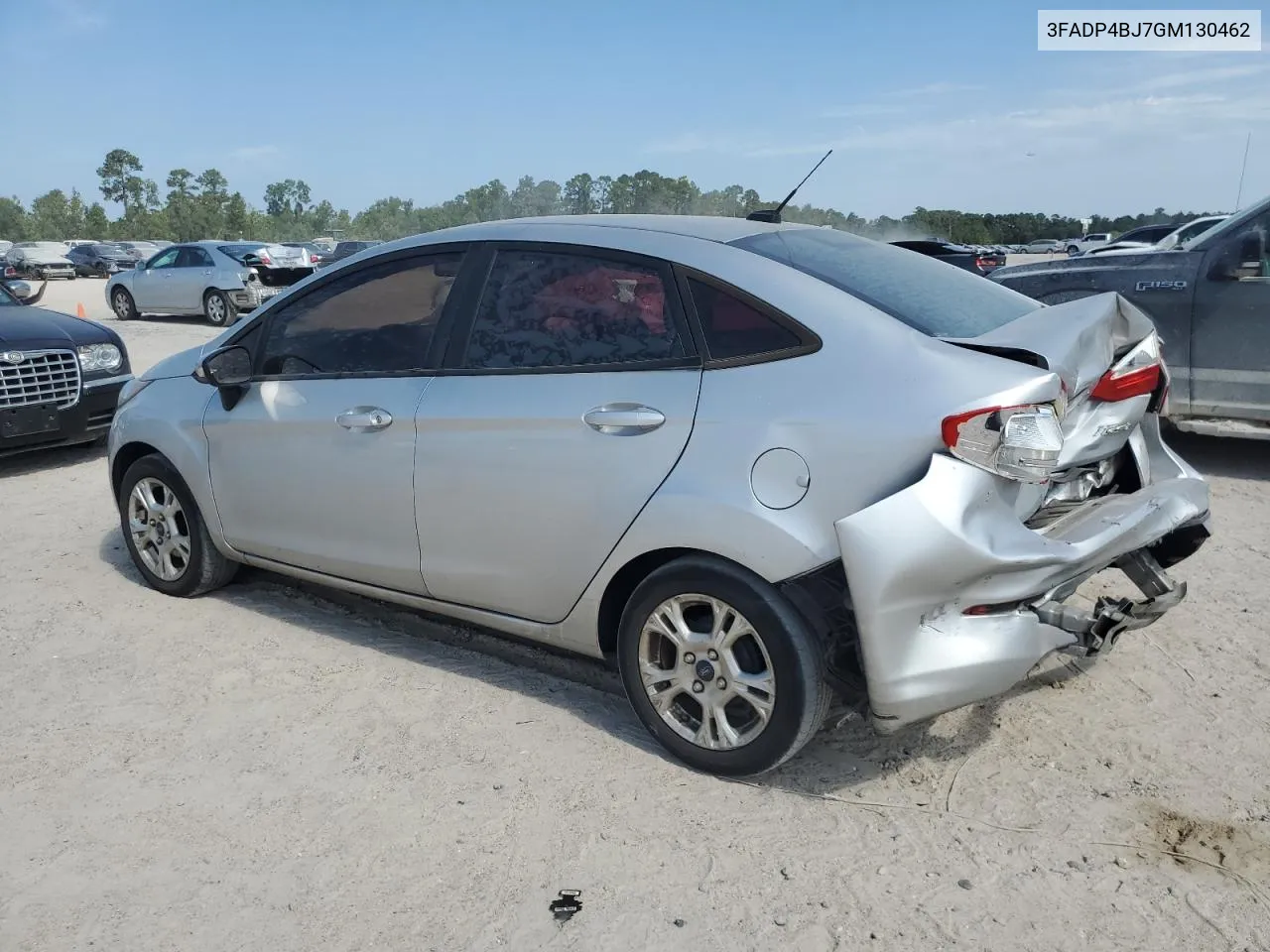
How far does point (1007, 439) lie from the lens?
290 centimetres

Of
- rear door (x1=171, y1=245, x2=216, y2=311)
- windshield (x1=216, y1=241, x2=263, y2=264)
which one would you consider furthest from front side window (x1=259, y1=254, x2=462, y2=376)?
rear door (x1=171, y1=245, x2=216, y2=311)

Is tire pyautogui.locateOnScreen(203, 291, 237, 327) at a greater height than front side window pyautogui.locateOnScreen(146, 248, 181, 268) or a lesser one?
lesser

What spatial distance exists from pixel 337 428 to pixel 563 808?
180 cm

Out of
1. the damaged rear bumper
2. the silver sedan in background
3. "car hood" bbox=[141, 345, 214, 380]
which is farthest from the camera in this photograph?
the silver sedan in background

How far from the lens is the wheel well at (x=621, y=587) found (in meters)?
3.41

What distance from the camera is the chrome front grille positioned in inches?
299

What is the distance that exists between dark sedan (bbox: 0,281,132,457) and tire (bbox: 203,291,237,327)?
1123 cm

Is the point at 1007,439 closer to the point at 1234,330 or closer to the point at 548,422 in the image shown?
the point at 548,422

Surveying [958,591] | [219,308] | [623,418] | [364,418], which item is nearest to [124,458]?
[364,418]

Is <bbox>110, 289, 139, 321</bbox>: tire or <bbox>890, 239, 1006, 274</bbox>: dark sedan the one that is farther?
<bbox>110, 289, 139, 321</bbox>: tire

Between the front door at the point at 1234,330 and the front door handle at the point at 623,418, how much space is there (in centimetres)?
506

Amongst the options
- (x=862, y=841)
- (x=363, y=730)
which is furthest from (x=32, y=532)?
(x=862, y=841)

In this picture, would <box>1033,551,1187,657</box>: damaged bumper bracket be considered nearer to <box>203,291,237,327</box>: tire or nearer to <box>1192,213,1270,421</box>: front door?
<box>1192,213,1270,421</box>: front door

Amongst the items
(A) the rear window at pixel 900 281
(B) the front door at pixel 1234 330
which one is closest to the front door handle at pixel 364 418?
(A) the rear window at pixel 900 281
